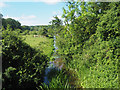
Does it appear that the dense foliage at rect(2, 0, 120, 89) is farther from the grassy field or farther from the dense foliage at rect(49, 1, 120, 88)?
the grassy field

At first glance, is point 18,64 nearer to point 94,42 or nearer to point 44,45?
point 94,42

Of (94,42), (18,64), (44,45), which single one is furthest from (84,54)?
(44,45)

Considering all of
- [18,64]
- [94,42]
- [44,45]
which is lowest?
[18,64]

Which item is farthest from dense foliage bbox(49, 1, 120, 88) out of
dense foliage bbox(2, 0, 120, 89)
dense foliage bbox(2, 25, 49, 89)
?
dense foliage bbox(2, 25, 49, 89)

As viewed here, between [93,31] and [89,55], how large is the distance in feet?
3.46

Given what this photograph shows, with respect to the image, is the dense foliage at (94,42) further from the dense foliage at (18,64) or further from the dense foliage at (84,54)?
the dense foliage at (18,64)

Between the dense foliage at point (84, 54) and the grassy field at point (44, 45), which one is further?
the grassy field at point (44, 45)

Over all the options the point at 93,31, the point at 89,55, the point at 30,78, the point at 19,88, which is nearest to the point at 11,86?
the point at 19,88

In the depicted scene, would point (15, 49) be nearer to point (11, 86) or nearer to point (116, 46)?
point (11, 86)

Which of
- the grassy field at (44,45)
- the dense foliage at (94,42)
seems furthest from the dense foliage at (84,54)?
the grassy field at (44,45)

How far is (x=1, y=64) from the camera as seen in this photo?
3340 millimetres

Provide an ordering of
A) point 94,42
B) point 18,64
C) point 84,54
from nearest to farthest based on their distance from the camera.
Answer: point 18,64 < point 94,42 < point 84,54

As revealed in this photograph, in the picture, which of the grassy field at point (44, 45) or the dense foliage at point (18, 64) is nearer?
the dense foliage at point (18, 64)

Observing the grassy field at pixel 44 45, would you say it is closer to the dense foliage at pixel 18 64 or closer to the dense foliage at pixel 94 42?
the dense foliage at pixel 18 64
